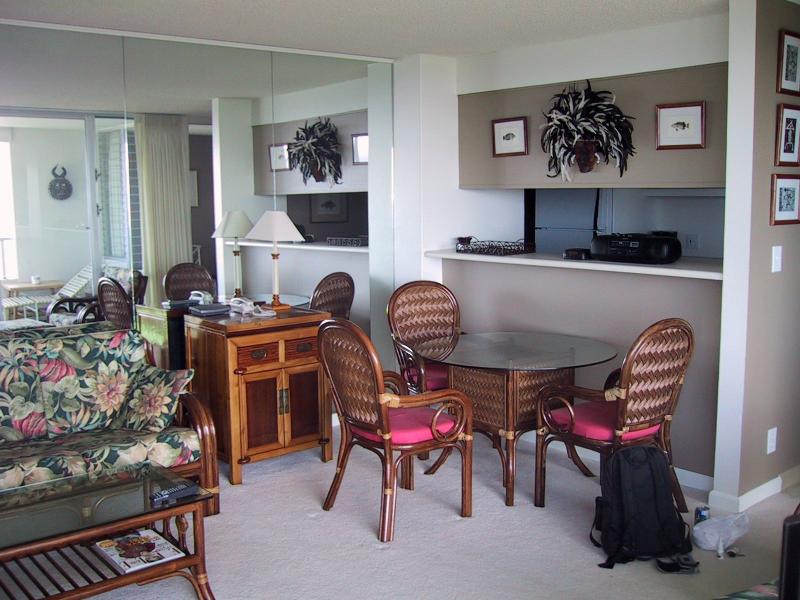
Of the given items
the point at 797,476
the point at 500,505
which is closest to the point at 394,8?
the point at 500,505

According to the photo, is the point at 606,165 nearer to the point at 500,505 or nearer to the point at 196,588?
the point at 500,505

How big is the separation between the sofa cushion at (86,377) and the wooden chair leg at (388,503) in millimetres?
1248

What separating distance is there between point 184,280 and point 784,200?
9.91 ft

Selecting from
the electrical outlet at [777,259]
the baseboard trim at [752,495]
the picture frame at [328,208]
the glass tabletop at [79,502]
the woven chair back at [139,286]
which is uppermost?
the picture frame at [328,208]

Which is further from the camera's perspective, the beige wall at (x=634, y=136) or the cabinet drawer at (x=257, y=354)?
the cabinet drawer at (x=257, y=354)

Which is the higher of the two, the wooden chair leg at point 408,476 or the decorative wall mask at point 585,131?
the decorative wall mask at point 585,131

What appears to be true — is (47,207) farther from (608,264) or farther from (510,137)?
(608,264)

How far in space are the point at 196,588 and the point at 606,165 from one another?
2930mm

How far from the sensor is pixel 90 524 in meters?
2.66

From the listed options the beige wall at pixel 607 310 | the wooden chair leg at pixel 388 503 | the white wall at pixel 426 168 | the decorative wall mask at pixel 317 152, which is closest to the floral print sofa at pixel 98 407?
the wooden chair leg at pixel 388 503

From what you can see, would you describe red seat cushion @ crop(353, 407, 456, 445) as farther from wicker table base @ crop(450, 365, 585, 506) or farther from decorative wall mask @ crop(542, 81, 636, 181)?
decorative wall mask @ crop(542, 81, 636, 181)

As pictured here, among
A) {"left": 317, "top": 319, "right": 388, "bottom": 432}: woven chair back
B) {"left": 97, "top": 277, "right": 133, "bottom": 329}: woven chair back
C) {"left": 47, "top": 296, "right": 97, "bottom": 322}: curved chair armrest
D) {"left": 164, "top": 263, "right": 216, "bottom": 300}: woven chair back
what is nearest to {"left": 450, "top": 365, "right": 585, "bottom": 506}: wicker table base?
{"left": 317, "top": 319, "right": 388, "bottom": 432}: woven chair back

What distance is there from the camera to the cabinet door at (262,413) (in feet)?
13.8

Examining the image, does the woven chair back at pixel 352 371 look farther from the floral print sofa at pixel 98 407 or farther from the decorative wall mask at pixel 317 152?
the decorative wall mask at pixel 317 152
